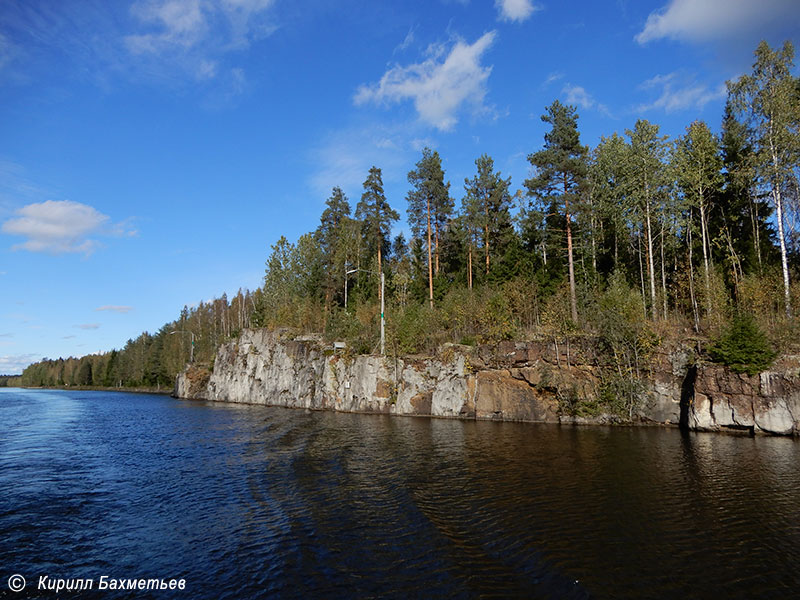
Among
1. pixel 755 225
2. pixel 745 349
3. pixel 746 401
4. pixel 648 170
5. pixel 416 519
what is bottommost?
pixel 416 519

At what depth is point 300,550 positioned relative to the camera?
10297mm

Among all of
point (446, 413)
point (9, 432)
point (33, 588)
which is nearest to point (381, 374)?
point (446, 413)

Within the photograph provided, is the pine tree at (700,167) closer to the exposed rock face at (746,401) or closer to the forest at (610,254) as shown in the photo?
the forest at (610,254)

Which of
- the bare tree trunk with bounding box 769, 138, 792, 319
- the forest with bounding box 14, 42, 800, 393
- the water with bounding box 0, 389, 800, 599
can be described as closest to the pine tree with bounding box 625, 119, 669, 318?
the forest with bounding box 14, 42, 800, 393

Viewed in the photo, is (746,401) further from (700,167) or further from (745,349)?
(700,167)

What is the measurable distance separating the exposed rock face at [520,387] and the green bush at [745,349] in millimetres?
652

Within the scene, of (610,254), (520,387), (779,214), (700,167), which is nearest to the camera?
(779,214)

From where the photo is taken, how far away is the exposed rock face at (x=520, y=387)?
26.3 metres

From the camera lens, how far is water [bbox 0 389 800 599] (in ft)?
29.2

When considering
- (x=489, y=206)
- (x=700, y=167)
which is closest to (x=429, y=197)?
(x=489, y=206)

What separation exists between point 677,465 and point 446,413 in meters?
20.8

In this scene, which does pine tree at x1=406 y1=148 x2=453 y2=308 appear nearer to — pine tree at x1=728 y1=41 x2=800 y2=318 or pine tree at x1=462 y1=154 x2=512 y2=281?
pine tree at x1=462 y1=154 x2=512 y2=281

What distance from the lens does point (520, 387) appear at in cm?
3450

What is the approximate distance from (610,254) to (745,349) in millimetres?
25878
